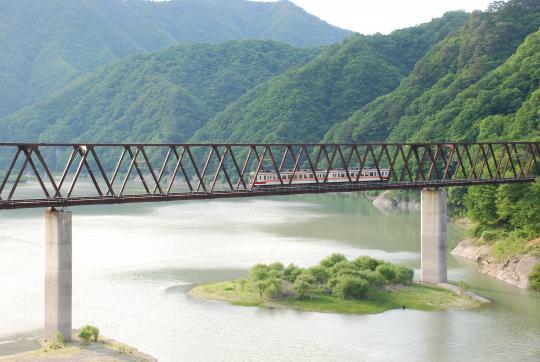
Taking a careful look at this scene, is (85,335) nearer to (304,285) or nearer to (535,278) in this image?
(304,285)

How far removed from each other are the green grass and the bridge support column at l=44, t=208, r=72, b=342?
1450 centimetres

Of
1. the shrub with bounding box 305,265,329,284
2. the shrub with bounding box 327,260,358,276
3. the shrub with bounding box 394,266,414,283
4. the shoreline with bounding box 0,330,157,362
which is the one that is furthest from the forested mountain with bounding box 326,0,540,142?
the shoreline with bounding box 0,330,157,362

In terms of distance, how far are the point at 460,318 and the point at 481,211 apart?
24625mm

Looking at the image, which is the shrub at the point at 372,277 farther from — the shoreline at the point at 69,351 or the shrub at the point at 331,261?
the shoreline at the point at 69,351

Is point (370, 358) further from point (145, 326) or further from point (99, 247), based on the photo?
point (99, 247)

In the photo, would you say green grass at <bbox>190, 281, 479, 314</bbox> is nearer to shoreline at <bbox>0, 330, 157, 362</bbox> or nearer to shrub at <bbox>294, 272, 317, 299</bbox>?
shrub at <bbox>294, 272, 317, 299</bbox>

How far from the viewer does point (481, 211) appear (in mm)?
74062

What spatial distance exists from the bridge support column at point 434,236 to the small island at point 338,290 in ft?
7.28

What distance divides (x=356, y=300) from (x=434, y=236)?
1139cm

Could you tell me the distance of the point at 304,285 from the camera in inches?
2111

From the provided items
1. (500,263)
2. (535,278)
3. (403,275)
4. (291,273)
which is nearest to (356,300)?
(291,273)

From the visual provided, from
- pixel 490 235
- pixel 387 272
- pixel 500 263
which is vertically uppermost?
pixel 490 235

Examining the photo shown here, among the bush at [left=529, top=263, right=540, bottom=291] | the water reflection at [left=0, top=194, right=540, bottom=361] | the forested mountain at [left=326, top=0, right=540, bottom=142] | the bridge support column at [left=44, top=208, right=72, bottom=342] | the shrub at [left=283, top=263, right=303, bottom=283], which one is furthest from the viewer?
the forested mountain at [left=326, top=0, right=540, bottom=142]

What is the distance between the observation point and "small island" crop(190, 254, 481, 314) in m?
53.0
